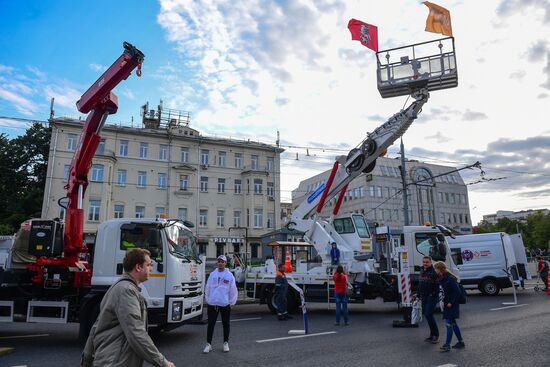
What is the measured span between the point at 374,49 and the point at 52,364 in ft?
43.6

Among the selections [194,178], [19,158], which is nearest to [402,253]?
[194,178]

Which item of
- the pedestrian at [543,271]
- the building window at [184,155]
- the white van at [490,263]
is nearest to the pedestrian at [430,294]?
the white van at [490,263]

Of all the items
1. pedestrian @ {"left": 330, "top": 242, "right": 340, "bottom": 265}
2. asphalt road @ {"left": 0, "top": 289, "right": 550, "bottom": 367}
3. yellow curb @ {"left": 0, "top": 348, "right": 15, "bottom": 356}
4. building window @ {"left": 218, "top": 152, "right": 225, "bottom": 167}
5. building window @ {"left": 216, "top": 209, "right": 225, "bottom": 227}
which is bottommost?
asphalt road @ {"left": 0, "top": 289, "right": 550, "bottom": 367}

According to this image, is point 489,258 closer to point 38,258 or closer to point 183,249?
point 183,249

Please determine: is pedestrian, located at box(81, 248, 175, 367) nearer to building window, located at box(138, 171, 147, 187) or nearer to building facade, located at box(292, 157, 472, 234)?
building window, located at box(138, 171, 147, 187)

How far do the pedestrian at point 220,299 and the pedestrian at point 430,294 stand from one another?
14.2 ft

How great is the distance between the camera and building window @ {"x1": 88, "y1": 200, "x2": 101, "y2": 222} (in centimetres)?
3794

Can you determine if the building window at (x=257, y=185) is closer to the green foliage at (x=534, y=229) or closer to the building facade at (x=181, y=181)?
the building facade at (x=181, y=181)

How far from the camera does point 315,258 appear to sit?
1471 centimetres

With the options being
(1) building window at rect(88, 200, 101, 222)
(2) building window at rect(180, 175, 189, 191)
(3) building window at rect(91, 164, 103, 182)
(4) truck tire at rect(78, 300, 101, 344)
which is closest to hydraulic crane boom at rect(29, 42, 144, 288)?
(4) truck tire at rect(78, 300, 101, 344)

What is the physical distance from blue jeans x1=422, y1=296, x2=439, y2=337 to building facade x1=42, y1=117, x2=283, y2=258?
2914cm

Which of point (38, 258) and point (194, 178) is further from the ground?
point (194, 178)

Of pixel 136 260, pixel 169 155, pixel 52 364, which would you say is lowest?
pixel 52 364

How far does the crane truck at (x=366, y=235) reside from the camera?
13.3m
